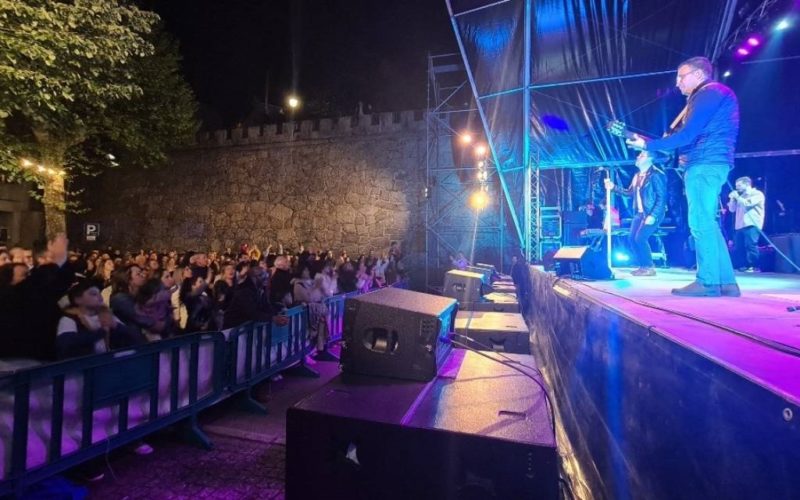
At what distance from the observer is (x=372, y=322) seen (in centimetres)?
220

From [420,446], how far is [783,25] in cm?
708

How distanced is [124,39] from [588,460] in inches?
430

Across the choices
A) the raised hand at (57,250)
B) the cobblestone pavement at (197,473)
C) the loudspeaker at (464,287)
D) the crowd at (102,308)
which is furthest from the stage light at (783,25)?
the raised hand at (57,250)

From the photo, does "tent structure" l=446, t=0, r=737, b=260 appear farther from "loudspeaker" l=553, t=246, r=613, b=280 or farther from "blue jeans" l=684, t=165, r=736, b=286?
"blue jeans" l=684, t=165, r=736, b=286

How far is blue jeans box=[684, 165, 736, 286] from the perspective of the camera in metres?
2.93

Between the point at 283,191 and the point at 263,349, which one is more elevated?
the point at 283,191

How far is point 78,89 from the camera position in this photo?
882 cm

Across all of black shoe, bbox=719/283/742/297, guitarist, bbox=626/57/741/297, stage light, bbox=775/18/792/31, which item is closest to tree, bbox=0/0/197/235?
guitarist, bbox=626/57/741/297

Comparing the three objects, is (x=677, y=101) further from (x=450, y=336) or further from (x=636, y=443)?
(x=636, y=443)

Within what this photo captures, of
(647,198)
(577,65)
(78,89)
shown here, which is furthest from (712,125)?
(78,89)

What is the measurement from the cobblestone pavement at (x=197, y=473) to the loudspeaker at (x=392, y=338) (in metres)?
1.62

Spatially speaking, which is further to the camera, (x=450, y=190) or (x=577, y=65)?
(x=450, y=190)

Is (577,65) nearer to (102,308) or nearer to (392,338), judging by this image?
(392,338)

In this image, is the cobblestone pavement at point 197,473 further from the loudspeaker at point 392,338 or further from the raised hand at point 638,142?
the raised hand at point 638,142
